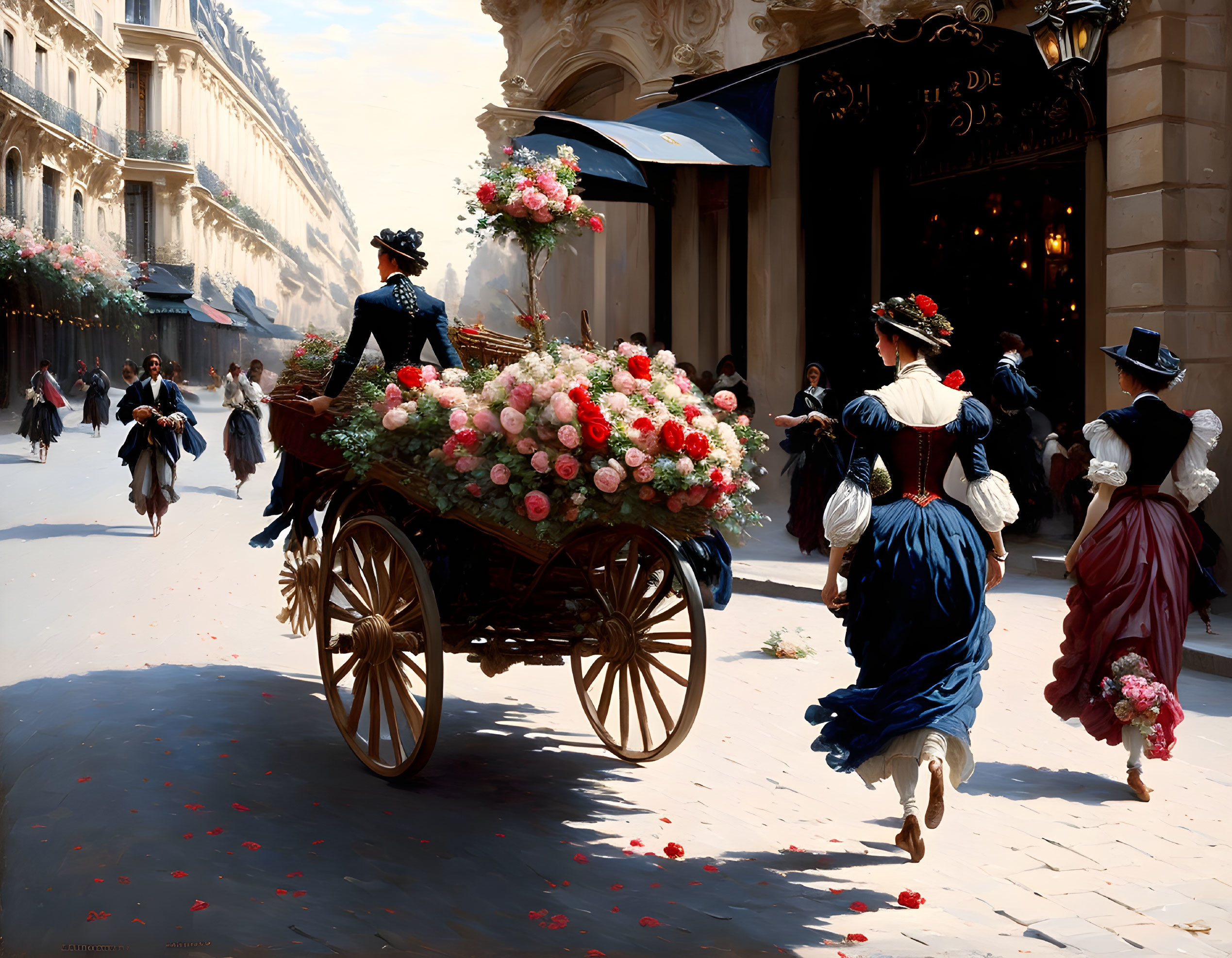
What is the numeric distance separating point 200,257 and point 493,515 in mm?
3308

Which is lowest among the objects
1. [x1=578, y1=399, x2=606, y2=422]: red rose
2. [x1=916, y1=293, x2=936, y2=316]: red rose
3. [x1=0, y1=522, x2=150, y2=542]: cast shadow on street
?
[x1=0, y1=522, x2=150, y2=542]: cast shadow on street

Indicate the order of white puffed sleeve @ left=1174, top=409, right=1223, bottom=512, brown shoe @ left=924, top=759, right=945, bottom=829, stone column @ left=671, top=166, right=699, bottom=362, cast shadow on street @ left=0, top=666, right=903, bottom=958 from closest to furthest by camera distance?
1. cast shadow on street @ left=0, top=666, right=903, bottom=958
2. brown shoe @ left=924, top=759, right=945, bottom=829
3. white puffed sleeve @ left=1174, top=409, right=1223, bottom=512
4. stone column @ left=671, top=166, right=699, bottom=362

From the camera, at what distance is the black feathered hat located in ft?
16.6

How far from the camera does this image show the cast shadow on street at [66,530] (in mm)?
5629

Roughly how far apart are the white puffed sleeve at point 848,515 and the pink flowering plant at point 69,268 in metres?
3.58

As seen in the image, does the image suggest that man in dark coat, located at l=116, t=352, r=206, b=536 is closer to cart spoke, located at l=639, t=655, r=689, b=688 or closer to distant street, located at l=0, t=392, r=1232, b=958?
distant street, located at l=0, t=392, r=1232, b=958

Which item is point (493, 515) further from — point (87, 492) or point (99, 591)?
point (99, 591)

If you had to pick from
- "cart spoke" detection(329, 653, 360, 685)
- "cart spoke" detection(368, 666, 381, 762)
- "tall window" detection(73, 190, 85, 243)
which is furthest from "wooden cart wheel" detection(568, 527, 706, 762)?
"tall window" detection(73, 190, 85, 243)

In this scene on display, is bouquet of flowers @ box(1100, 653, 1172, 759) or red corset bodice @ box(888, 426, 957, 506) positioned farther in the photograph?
bouquet of flowers @ box(1100, 653, 1172, 759)

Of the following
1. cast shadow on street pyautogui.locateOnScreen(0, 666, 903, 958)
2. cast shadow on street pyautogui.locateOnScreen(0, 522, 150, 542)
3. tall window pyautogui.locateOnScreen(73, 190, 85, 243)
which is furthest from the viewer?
cast shadow on street pyautogui.locateOnScreen(0, 522, 150, 542)

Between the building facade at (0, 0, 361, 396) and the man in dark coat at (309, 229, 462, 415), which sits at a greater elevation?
the building facade at (0, 0, 361, 396)

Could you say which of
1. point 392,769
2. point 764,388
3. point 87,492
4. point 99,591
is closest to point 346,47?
point 87,492

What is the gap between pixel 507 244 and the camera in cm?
758

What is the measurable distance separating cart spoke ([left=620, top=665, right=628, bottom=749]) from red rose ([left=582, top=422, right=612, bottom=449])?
1062 mm
